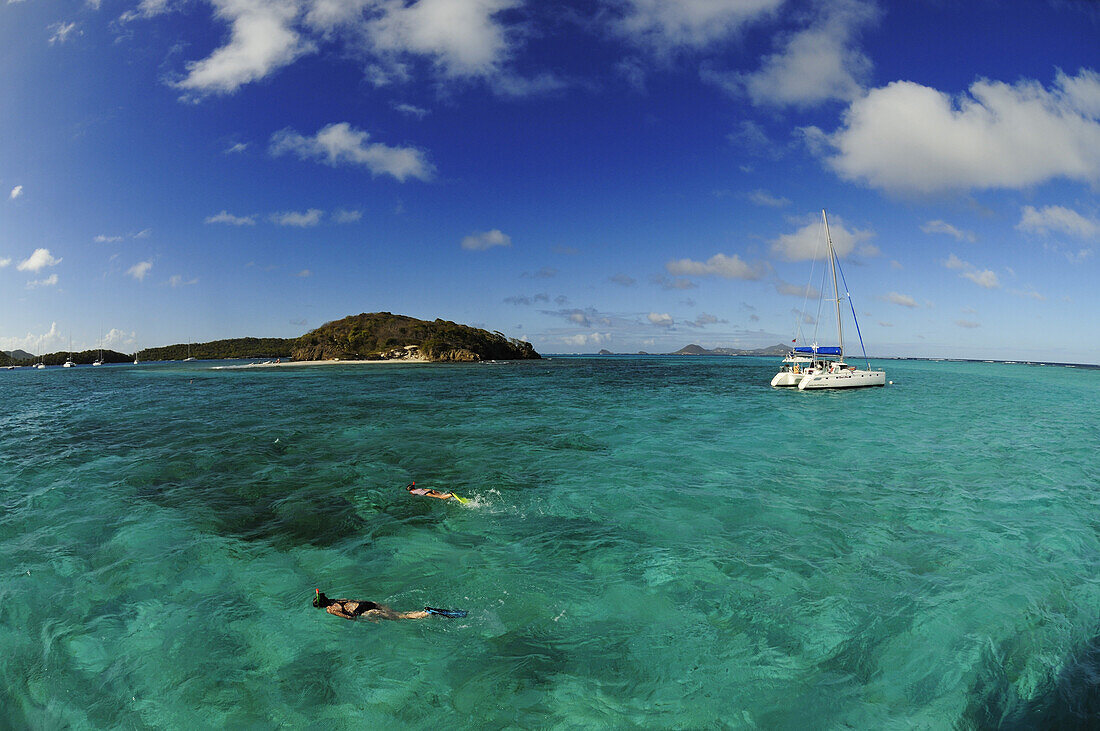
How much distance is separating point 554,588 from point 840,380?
50.9m

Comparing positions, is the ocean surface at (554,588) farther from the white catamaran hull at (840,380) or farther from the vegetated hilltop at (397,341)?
the vegetated hilltop at (397,341)

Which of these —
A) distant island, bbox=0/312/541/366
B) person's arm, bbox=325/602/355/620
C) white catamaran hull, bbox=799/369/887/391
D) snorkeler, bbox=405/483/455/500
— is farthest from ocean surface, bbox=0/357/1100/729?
distant island, bbox=0/312/541/366

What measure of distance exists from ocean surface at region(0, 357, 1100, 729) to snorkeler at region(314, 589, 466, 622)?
146 mm

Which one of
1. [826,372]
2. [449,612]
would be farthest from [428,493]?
[826,372]

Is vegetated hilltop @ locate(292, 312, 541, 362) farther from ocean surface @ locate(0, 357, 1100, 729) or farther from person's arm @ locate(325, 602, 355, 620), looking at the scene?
person's arm @ locate(325, 602, 355, 620)

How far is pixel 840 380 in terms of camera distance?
4897 cm

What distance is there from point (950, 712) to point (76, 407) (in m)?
52.6

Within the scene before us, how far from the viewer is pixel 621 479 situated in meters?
15.6

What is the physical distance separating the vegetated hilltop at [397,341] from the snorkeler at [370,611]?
125959 mm

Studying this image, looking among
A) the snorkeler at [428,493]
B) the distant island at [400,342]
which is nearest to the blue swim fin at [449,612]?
the snorkeler at [428,493]

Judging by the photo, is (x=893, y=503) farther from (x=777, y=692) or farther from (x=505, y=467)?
(x=505, y=467)

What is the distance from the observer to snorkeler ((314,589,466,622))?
7539 mm

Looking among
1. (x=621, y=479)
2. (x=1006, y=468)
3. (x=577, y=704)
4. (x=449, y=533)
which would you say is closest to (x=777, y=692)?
(x=577, y=704)

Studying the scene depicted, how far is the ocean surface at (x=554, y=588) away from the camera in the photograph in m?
5.99
